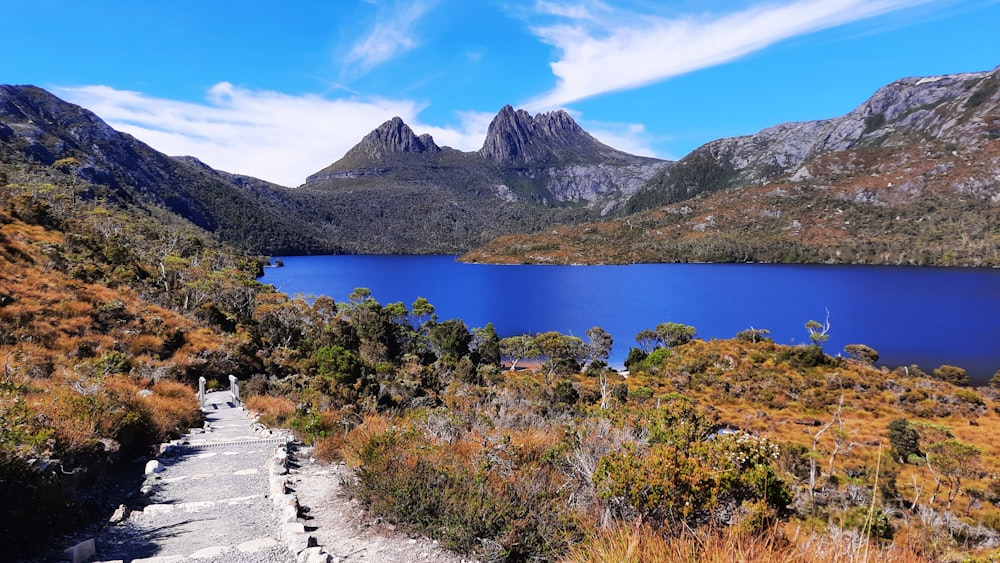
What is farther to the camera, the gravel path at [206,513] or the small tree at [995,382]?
the small tree at [995,382]

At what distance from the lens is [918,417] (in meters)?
31.3

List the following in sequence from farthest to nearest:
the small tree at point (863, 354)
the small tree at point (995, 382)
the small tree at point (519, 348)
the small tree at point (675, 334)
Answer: the small tree at point (675, 334)
the small tree at point (519, 348)
the small tree at point (863, 354)
the small tree at point (995, 382)

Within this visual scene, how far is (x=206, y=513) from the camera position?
6.54m

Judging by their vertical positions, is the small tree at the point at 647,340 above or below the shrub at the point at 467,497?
below

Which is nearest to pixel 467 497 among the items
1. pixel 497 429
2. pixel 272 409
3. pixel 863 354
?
pixel 497 429

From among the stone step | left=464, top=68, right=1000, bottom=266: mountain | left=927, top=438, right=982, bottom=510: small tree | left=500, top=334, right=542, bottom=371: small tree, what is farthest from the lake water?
the stone step

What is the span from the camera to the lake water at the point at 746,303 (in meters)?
55.4

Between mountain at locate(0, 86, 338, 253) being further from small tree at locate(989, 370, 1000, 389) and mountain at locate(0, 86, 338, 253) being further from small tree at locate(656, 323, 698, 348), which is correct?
small tree at locate(989, 370, 1000, 389)

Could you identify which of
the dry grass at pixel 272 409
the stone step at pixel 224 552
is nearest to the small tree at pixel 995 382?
the dry grass at pixel 272 409

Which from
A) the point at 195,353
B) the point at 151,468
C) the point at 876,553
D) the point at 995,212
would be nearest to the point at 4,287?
the point at 195,353

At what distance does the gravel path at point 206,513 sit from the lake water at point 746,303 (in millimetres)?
43896

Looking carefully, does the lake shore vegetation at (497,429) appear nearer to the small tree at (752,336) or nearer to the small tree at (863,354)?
the small tree at (863,354)

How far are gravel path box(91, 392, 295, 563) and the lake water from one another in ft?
144

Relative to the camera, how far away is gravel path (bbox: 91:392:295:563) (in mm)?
5320
